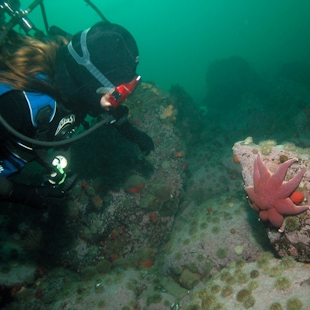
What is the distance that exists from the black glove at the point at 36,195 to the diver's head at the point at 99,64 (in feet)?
5.06

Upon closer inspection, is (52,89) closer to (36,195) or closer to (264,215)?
(36,195)

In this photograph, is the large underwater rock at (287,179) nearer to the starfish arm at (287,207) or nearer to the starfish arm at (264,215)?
the starfish arm at (287,207)

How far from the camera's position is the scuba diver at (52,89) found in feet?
8.80

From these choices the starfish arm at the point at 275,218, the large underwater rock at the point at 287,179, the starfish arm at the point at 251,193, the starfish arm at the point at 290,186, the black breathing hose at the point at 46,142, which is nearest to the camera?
the black breathing hose at the point at 46,142

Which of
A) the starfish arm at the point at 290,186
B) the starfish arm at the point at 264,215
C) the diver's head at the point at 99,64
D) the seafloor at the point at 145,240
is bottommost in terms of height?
the seafloor at the point at 145,240

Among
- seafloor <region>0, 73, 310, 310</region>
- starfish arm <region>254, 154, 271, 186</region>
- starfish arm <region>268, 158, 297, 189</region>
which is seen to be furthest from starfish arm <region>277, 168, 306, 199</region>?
seafloor <region>0, 73, 310, 310</region>

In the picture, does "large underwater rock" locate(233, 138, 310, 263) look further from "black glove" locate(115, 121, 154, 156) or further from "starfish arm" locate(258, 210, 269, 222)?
"black glove" locate(115, 121, 154, 156)

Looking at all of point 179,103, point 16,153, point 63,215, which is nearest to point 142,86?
point 179,103

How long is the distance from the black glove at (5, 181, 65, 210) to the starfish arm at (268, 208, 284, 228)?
11.1 feet

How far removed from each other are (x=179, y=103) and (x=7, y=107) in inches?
418

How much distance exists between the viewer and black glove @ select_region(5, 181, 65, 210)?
2.94 metres

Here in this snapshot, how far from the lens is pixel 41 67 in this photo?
9.48 ft

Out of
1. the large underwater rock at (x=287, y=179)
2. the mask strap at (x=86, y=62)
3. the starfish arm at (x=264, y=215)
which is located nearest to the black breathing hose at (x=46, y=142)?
the mask strap at (x=86, y=62)

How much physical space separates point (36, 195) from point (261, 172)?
11.9 ft
